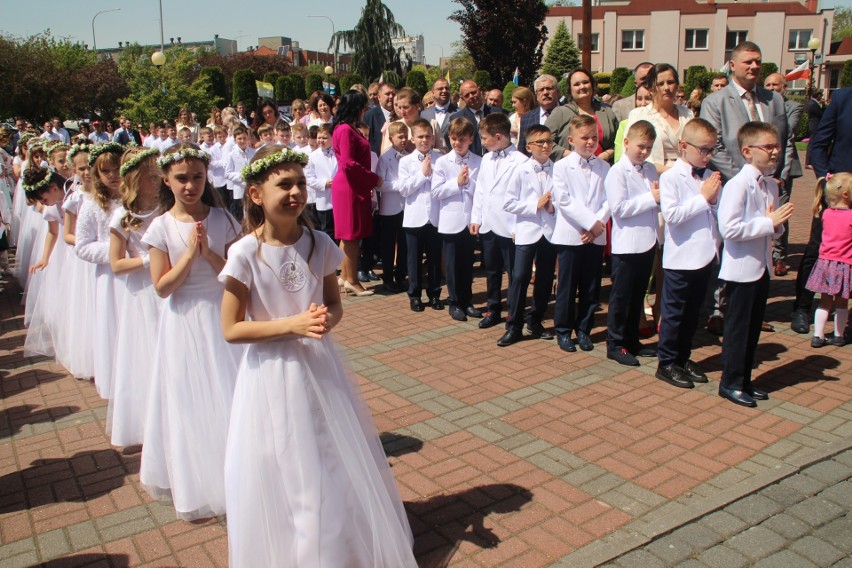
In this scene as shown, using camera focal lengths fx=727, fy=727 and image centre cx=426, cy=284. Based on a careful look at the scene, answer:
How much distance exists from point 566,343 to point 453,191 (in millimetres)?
2092

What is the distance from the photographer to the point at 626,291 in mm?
6316

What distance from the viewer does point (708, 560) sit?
11.3 feet

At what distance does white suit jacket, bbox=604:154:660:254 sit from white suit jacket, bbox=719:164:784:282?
890 millimetres

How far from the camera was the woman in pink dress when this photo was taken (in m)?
8.58

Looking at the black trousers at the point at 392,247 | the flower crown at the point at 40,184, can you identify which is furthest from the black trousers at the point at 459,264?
the flower crown at the point at 40,184

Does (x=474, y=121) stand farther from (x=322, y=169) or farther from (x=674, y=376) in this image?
(x=674, y=376)

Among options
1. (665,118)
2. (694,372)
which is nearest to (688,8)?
(665,118)

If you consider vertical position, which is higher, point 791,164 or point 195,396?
point 791,164

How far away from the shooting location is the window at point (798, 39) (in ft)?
215

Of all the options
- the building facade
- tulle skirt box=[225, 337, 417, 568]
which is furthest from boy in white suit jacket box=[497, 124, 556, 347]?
the building facade

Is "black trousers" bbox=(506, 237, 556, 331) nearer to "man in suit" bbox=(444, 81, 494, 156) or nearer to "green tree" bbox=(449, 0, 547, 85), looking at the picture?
"man in suit" bbox=(444, 81, 494, 156)

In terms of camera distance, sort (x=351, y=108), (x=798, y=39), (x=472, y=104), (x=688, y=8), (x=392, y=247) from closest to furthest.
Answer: (x=351, y=108), (x=392, y=247), (x=472, y=104), (x=688, y=8), (x=798, y=39)

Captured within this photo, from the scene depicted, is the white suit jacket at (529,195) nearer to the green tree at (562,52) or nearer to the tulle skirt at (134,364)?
the tulle skirt at (134,364)

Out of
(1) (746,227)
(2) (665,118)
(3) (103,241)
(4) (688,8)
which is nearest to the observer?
(1) (746,227)
